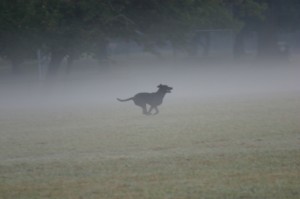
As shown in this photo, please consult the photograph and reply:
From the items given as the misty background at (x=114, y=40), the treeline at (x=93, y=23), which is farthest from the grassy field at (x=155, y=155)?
the treeline at (x=93, y=23)

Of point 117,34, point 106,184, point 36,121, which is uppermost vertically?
point 117,34

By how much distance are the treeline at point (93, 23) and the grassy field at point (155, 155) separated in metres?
12.2

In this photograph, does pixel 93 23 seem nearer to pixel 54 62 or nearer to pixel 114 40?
pixel 54 62

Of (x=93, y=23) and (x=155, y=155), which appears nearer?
(x=155, y=155)

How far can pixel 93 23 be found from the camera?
38156 millimetres

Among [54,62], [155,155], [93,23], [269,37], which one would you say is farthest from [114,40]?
[155,155]

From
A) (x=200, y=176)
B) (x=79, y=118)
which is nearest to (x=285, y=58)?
(x=79, y=118)

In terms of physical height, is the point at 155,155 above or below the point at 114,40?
below

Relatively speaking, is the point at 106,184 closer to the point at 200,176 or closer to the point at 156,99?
the point at 200,176

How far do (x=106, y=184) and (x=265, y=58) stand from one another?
49.3 meters

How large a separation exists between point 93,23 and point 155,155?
78.7 ft

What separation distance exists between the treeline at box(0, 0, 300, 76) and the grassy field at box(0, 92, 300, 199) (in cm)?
1224

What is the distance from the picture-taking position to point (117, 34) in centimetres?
3859

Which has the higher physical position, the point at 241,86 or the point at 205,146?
the point at 241,86
